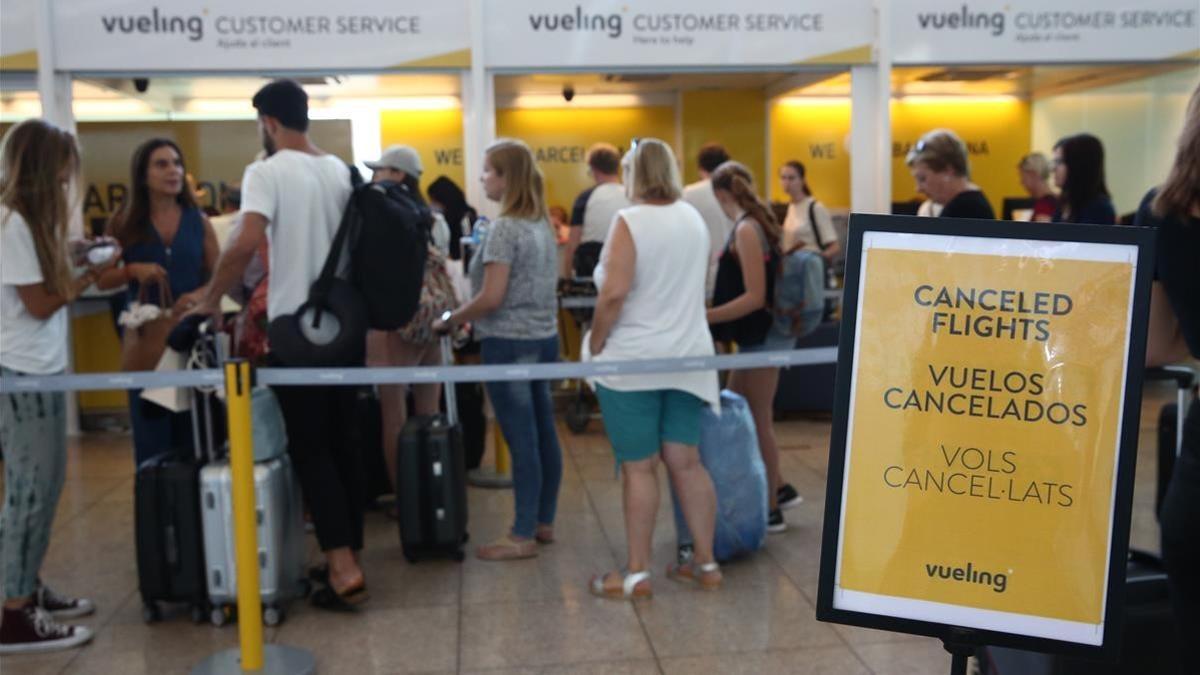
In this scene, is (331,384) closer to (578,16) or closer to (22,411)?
(22,411)

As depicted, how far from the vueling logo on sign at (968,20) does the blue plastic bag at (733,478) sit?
4048 millimetres

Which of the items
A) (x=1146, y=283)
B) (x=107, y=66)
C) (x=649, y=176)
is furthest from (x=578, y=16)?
(x=1146, y=283)

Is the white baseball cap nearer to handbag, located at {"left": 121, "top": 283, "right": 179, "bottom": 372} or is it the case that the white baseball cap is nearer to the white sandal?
handbag, located at {"left": 121, "top": 283, "right": 179, "bottom": 372}

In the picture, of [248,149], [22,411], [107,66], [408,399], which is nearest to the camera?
[22,411]

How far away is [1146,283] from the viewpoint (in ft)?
5.67

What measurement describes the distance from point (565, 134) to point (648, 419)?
19.7ft

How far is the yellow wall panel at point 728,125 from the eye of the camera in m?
9.62

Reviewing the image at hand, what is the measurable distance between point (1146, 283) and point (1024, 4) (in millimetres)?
6341

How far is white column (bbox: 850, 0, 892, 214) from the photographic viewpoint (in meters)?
7.47

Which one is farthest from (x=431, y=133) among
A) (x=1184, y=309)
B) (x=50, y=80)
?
(x=1184, y=309)

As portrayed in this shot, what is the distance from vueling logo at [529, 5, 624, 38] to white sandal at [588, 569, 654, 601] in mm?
4148

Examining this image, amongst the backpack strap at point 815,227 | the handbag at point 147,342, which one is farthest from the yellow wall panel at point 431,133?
the handbag at point 147,342

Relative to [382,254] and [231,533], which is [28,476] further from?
[382,254]

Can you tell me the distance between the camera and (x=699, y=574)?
4191mm
